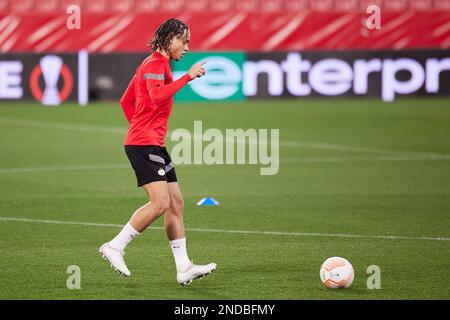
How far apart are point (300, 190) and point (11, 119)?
12.9 metres

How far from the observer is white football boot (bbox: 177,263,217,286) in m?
9.07

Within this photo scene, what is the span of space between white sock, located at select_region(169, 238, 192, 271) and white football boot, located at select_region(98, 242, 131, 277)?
1.36 ft

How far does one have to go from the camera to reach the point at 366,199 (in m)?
14.2

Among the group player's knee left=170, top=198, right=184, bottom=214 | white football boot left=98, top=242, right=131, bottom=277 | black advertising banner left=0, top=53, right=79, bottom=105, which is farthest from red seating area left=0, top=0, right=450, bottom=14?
white football boot left=98, top=242, right=131, bottom=277

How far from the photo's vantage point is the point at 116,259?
9148 millimetres

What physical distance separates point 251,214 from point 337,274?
4290 millimetres

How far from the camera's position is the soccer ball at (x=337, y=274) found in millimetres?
8805

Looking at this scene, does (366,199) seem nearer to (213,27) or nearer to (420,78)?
(420,78)

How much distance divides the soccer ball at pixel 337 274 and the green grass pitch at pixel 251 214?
8cm

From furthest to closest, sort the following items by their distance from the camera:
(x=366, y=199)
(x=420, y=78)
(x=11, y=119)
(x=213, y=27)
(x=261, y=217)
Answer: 1. (x=213, y=27)
2. (x=420, y=78)
3. (x=11, y=119)
4. (x=366, y=199)
5. (x=261, y=217)

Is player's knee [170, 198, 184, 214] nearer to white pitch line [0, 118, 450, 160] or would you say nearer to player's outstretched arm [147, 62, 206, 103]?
player's outstretched arm [147, 62, 206, 103]
